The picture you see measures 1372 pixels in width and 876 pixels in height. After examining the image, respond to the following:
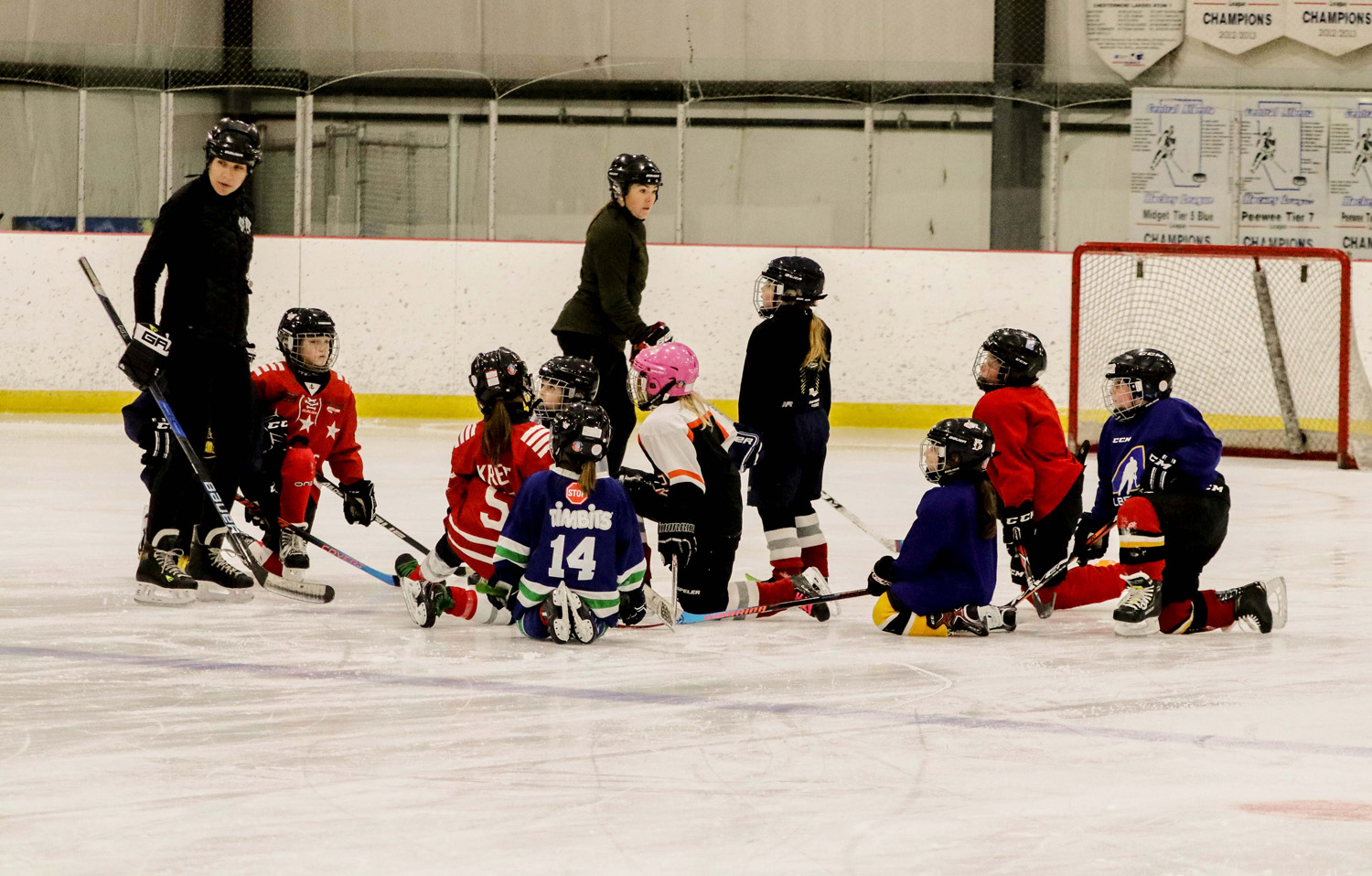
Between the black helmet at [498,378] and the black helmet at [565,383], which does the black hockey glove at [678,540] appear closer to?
the black helmet at [565,383]

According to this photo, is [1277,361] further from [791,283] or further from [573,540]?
[573,540]

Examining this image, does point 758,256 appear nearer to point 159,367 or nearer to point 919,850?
point 159,367

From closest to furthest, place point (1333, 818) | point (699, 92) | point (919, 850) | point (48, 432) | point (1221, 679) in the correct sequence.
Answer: point (919, 850)
point (1333, 818)
point (1221, 679)
point (48, 432)
point (699, 92)

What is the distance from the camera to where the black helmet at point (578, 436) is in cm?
400

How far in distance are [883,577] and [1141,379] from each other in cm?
85

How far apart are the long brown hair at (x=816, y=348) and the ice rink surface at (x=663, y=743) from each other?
2.17 feet

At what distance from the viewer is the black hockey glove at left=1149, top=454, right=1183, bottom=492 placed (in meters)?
4.41

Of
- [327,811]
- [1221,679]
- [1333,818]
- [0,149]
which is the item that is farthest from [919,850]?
[0,149]

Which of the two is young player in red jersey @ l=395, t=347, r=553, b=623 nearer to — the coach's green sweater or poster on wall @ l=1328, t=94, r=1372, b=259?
the coach's green sweater

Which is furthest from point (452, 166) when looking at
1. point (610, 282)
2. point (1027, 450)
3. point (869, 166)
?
point (1027, 450)

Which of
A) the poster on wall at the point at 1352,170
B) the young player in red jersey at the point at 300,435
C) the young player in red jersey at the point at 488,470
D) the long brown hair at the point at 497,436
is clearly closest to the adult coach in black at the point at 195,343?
the young player in red jersey at the point at 300,435

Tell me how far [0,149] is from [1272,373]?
746 centimetres

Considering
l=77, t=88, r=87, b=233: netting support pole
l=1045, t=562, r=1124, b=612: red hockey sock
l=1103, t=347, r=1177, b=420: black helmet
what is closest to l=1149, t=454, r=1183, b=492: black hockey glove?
l=1103, t=347, r=1177, b=420: black helmet

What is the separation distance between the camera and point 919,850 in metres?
2.51
